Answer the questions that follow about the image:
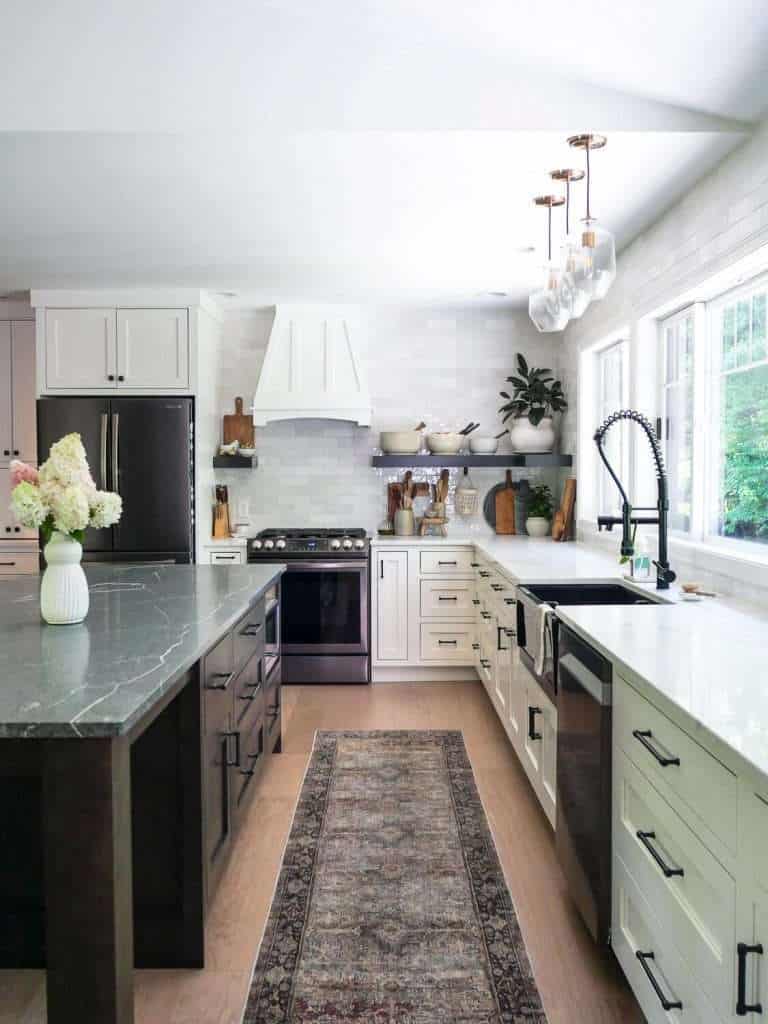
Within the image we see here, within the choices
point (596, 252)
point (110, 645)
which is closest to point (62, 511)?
point (110, 645)

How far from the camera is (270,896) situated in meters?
2.66

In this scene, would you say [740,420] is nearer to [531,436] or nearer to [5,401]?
[531,436]

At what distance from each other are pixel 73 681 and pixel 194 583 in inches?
60.2

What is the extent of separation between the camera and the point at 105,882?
1538mm

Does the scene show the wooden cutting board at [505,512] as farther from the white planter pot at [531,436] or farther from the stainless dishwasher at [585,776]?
the stainless dishwasher at [585,776]

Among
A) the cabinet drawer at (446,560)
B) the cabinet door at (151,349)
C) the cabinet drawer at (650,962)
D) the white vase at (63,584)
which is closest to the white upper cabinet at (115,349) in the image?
the cabinet door at (151,349)

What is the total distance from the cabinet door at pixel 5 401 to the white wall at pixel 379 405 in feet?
4.70

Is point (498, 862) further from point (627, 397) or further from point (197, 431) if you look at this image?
point (197, 431)

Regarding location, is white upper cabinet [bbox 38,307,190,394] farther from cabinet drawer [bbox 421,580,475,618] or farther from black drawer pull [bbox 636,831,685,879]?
black drawer pull [bbox 636,831,685,879]

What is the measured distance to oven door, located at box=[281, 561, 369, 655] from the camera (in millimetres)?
5277

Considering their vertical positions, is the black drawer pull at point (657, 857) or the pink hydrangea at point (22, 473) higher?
the pink hydrangea at point (22, 473)

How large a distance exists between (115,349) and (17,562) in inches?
63.2

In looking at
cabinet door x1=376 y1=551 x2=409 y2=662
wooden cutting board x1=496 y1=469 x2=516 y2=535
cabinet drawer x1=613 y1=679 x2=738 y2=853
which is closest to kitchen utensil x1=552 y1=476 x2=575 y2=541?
wooden cutting board x1=496 y1=469 x2=516 y2=535

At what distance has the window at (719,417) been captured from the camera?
121 inches
